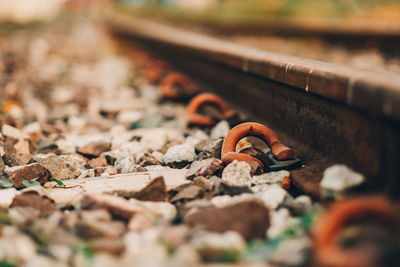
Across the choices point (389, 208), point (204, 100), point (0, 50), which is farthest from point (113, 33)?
point (389, 208)

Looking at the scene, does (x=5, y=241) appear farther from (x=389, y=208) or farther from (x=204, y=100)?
(x=204, y=100)

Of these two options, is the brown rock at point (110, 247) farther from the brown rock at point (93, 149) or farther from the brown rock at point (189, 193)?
the brown rock at point (93, 149)

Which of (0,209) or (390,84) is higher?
(390,84)

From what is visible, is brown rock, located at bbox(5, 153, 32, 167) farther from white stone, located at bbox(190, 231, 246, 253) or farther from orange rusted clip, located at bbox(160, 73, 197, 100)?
orange rusted clip, located at bbox(160, 73, 197, 100)

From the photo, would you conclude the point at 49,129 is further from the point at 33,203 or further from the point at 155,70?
the point at 155,70

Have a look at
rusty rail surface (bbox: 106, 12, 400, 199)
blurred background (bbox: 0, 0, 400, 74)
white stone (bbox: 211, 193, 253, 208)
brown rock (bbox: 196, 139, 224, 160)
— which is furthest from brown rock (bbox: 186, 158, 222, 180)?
blurred background (bbox: 0, 0, 400, 74)

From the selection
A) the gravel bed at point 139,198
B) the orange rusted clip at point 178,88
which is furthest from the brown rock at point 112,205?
the orange rusted clip at point 178,88
